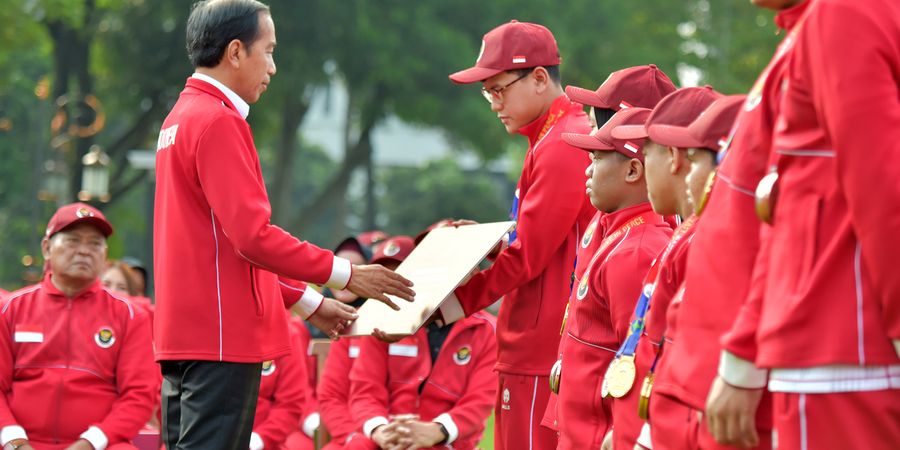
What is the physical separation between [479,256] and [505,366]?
66cm

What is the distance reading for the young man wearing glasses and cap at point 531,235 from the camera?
589cm

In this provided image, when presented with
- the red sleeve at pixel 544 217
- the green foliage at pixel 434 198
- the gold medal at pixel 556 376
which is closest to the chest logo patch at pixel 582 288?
the gold medal at pixel 556 376

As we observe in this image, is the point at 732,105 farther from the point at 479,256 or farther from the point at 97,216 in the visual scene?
the point at 97,216

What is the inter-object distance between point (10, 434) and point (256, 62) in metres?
2.90

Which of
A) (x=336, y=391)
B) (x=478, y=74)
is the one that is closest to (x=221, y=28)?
(x=478, y=74)

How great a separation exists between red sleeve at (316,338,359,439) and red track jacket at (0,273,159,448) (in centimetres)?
113

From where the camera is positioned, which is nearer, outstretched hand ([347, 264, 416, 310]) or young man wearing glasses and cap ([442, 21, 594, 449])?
outstretched hand ([347, 264, 416, 310])

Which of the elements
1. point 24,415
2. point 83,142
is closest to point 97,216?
point 24,415

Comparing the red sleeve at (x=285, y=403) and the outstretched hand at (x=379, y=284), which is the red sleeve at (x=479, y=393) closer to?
the red sleeve at (x=285, y=403)

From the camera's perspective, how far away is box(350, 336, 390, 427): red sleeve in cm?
771

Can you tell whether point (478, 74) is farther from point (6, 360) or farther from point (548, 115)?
point (6, 360)

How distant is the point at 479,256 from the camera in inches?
222

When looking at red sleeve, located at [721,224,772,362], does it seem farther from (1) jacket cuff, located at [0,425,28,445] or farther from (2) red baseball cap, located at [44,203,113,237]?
(2) red baseball cap, located at [44,203,113,237]

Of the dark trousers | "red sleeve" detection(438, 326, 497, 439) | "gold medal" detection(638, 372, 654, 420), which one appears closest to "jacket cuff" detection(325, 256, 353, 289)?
the dark trousers
